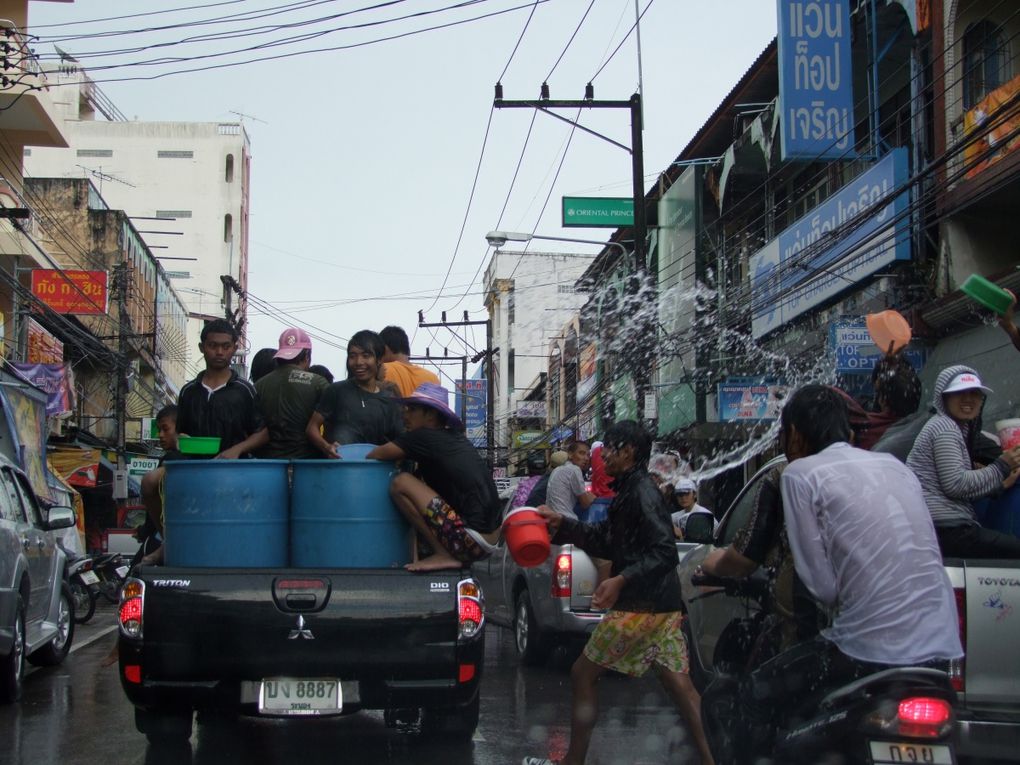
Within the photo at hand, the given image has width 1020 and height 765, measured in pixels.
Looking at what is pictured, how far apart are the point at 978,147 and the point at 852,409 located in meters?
10.9

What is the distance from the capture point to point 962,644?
480 centimetres

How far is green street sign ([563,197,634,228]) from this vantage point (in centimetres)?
1973

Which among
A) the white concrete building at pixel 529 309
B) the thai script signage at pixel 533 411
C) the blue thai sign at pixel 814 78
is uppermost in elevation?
the white concrete building at pixel 529 309

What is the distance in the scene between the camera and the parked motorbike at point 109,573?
58.9 feet

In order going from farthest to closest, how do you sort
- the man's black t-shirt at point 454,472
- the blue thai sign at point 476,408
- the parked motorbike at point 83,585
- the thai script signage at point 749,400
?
the blue thai sign at point 476,408 < the thai script signage at point 749,400 < the parked motorbike at point 83,585 < the man's black t-shirt at point 454,472

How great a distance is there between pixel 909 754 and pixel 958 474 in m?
2.27

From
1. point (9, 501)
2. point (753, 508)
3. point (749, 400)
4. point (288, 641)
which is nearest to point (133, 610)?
point (288, 641)

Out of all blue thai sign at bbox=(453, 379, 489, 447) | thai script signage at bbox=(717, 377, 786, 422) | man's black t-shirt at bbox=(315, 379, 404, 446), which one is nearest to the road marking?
man's black t-shirt at bbox=(315, 379, 404, 446)

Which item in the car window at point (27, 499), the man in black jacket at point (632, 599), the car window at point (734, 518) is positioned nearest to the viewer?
the man in black jacket at point (632, 599)

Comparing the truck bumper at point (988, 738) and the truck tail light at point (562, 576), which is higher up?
the truck tail light at point (562, 576)

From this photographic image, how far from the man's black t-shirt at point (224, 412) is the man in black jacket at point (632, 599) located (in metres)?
2.51

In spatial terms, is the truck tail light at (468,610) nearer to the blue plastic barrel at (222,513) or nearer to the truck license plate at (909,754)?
the blue plastic barrel at (222,513)

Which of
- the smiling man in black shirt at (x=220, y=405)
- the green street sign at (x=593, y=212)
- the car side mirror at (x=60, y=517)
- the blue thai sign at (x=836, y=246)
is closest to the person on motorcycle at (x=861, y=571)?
the smiling man in black shirt at (x=220, y=405)

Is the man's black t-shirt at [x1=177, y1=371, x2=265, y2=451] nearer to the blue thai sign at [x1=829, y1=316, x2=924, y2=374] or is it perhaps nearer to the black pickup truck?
the black pickup truck
